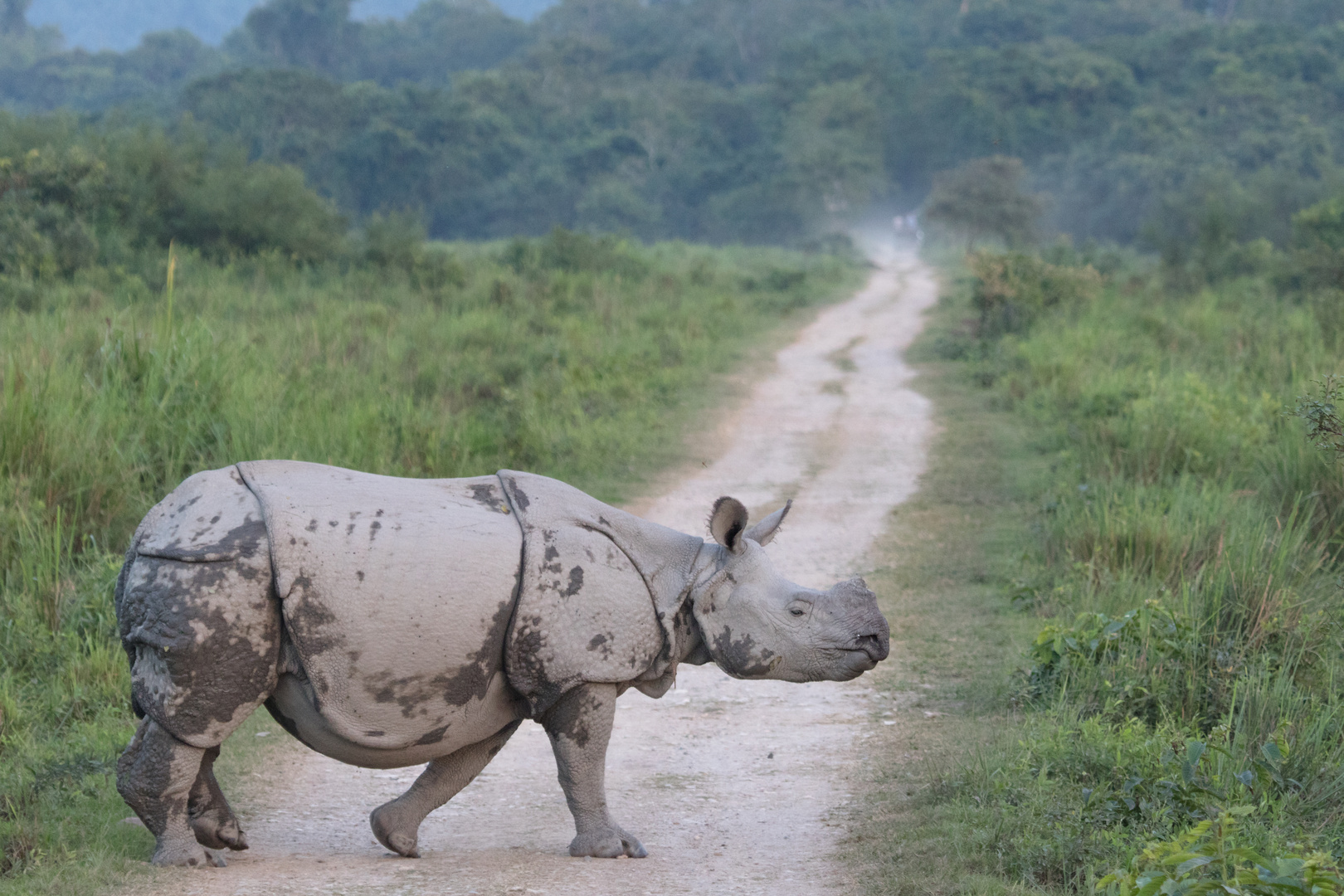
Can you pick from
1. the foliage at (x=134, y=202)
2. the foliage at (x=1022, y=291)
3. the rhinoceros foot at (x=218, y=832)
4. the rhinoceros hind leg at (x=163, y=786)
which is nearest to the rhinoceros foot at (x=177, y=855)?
the rhinoceros hind leg at (x=163, y=786)

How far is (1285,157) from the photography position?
44.6m

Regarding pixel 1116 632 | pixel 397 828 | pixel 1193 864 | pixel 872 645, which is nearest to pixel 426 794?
pixel 397 828

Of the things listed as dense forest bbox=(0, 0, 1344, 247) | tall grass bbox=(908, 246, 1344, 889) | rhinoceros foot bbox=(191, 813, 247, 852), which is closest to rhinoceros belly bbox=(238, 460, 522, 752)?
rhinoceros foot bbox=(191, 813, 247, 852)

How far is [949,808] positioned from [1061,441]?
304 inches

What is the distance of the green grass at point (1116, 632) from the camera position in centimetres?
433

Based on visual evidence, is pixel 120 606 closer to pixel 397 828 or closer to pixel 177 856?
pixel 177 856

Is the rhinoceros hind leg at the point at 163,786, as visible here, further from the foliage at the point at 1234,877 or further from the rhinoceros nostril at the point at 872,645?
the foliage at the point at 1234,877

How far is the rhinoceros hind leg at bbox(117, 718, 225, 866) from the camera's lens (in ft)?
12.6

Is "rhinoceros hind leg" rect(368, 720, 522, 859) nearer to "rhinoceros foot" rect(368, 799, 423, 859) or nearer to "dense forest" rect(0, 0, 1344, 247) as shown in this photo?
"rhinoceros foot" rect(368, 799, 423, 859)

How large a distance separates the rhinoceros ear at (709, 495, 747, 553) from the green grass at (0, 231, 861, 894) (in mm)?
2046

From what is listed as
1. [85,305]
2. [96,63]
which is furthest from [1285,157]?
[96,63]

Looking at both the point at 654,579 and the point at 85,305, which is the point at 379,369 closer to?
the point at 85,305

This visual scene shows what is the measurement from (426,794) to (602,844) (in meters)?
0.61

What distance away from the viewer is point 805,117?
5644 cm
